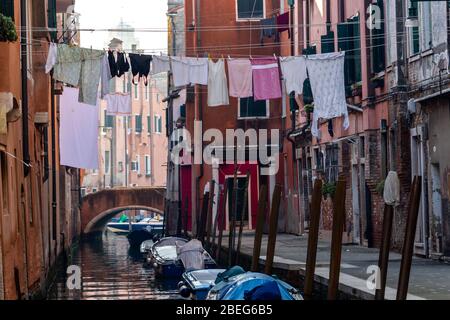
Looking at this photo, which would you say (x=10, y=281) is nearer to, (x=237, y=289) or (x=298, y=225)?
(x=237, y=289)

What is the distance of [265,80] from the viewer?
25766 mm

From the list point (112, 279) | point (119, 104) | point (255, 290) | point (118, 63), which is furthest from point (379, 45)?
point (255, 290)

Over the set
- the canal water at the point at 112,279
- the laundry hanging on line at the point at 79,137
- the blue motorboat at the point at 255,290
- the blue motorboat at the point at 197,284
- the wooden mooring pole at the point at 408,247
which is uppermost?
the laundry hanging on line at the point at 79,137

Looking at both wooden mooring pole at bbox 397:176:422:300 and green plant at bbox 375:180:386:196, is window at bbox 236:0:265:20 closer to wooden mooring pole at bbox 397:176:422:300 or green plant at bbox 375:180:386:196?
green plant at bbox 375:180:386:196

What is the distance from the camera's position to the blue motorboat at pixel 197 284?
19.3m

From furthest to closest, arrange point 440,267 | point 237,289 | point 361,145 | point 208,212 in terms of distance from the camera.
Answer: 1. point 208,212
2. point 361,145
3. point 440,267
4. point 237,289

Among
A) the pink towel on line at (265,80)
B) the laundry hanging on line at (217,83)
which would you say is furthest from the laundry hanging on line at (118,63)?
the pink towel on line at (265,80)

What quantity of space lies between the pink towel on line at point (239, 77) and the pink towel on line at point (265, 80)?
130 mm

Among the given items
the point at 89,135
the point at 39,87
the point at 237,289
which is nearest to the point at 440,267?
the point at 237,289

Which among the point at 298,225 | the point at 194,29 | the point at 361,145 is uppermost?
the point at 194,29

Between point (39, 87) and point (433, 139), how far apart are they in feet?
25.5

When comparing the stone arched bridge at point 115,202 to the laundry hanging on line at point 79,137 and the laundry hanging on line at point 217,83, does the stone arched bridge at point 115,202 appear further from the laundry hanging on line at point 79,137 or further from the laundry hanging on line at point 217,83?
the laundry hanging on line at point 217,83

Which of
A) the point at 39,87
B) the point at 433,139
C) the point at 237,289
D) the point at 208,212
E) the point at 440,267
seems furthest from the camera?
the point at 208,212
